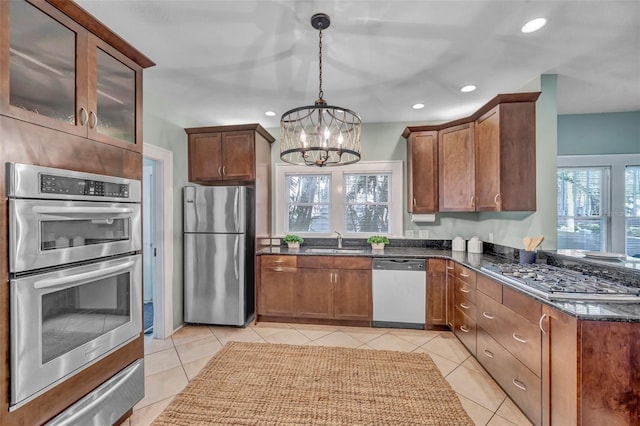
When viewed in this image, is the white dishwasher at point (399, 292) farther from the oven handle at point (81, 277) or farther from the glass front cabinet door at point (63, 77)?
the glass front cabinet door at point (63, 77)

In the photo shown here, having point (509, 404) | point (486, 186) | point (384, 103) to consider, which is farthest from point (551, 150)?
point (509, 404)

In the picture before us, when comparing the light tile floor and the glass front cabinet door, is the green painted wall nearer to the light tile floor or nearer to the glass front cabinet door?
the light tile floor

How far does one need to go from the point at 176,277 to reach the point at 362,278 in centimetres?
222

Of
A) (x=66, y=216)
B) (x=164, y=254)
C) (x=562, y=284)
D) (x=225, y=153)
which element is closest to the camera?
(x=66, y=216)

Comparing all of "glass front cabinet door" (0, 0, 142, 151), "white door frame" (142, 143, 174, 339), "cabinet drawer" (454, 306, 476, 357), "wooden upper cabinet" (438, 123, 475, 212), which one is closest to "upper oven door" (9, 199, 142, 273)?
"glass front cabinet door" (0, 0, 142, 151)

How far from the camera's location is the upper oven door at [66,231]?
1.27 m

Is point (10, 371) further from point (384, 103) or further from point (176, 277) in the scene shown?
point (384, 103)

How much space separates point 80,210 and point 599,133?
5420 millimetres

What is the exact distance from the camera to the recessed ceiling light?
197 cm

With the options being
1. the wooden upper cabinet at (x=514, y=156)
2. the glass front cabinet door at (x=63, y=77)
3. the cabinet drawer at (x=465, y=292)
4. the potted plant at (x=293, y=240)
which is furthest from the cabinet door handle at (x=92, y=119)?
the wooden upper cabinet at (x=514, y=156)

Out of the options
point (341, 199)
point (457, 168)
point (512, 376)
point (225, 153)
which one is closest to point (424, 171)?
point (457, 168)

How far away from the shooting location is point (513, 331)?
2.01 m

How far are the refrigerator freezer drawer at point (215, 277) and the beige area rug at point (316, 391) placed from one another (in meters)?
0.65

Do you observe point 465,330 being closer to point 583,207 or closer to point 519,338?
point 519,338
